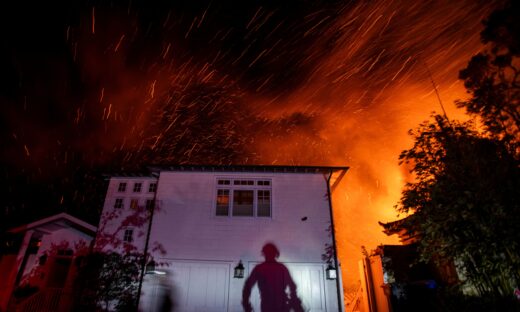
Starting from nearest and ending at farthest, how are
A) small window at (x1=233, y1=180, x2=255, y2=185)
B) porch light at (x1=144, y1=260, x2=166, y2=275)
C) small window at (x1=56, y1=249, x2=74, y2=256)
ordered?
1. porch light at (x1=144, y1=260, x2=166, y2=275)
2. small window at (x1=233, y1=180, x2=255, y2=185)
3. small window at (x1=56, y1=249, x2=74, y2=256)

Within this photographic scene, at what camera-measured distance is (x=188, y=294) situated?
34.0 feet

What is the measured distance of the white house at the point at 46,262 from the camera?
1134 centimetres

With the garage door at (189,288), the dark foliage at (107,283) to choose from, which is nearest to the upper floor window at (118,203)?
the dark foliage at (107,283)

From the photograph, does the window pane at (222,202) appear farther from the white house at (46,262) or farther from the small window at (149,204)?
the white house at (46,262)

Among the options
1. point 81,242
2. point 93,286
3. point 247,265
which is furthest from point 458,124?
point 81,242

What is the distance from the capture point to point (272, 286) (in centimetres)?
1029

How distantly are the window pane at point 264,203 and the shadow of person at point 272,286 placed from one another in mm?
1360

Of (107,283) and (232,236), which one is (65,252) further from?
(232,236)

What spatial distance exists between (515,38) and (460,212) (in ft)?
16.2

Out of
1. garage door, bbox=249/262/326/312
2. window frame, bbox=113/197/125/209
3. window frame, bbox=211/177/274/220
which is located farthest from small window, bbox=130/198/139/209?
garage door, bbox=249/262/326/312

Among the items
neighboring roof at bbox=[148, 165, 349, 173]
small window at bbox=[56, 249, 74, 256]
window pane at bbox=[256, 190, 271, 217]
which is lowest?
small window at bbox=[56, 249, 74, 256]

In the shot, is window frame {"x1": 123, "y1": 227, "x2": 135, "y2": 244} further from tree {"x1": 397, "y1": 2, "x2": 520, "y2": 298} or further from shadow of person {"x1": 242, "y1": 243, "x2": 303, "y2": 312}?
tree {"x1": 397, "y1": 2, "x2": 520, "y2": 298}

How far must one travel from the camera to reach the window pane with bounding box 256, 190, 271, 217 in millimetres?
11509

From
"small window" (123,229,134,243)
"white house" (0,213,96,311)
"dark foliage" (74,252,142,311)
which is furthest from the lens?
"small window" (123,229,134,243)
